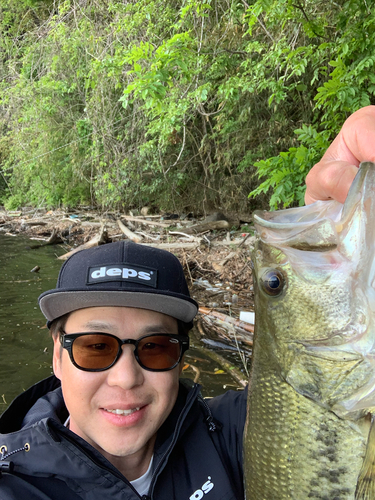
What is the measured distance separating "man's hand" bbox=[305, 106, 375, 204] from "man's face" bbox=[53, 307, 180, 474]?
81 centimetres

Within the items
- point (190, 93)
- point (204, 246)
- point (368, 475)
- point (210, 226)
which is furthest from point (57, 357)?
point (210, 226)

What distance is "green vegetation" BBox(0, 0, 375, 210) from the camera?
13.6 ft

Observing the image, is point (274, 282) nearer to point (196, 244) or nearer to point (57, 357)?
point (57, 357)

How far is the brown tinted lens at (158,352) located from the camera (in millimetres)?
1433

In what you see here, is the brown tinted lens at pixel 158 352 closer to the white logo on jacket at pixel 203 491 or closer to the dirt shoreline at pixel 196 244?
the white logo on jacket at pixel 203 491

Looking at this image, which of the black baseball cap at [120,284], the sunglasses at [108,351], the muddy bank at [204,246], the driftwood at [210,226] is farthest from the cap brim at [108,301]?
the driftwood at [210,226]

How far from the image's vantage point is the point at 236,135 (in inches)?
390

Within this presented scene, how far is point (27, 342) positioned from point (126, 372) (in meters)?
4.86

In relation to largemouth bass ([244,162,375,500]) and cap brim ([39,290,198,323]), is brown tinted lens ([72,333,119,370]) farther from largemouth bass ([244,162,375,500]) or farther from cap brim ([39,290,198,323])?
largemouth bass ([244,162,375,500])

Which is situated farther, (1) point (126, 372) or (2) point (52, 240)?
(2) point (52, 240)

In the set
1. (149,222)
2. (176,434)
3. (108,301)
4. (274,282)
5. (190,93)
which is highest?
(190,93)

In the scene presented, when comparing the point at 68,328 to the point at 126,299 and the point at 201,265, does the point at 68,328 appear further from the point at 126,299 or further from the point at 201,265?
the point at 201,265

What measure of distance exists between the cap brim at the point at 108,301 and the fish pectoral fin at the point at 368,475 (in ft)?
2.54

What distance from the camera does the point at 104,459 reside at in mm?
1336
